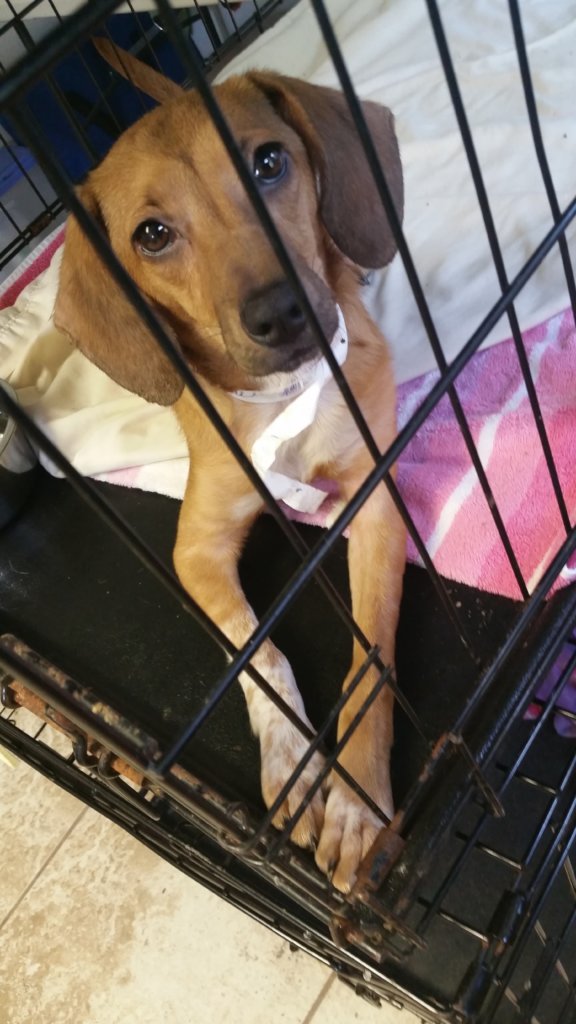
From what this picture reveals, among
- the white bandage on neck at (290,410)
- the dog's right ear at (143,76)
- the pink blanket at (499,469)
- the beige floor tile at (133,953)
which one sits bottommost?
the beige floor tile at (133,953)

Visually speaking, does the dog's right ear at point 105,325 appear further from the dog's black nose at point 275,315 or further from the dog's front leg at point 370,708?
the dog's front leg at point 370,708

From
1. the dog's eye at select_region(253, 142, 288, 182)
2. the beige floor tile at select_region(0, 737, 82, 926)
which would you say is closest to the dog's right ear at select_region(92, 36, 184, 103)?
the dog's eye at select_region(253, 142, 288, 182)

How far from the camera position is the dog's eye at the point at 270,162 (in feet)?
3.96

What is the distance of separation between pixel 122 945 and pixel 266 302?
1.38 meters

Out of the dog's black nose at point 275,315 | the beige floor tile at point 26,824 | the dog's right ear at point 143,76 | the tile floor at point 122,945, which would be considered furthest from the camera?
the dog's right ear at point 143,76

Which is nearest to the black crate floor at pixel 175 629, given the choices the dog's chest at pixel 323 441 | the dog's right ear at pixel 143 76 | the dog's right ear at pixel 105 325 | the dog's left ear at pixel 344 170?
the dog's chest at pixel 323 441

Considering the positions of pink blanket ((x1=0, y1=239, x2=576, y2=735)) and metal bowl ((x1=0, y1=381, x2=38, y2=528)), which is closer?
pink blanket ((x1=0, y1=239, x2=576, y2=735))

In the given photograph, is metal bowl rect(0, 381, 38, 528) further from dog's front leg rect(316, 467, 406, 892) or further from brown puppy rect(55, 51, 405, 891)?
dog's front leg rect(316, 467, 406, 892)

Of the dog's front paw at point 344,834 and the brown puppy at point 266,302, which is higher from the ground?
the brown puppy at point 266,302

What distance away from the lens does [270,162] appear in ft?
4.00

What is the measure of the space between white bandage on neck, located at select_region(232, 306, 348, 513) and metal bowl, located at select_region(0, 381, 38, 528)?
0.73 m

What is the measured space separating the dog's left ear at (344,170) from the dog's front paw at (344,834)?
0.80m

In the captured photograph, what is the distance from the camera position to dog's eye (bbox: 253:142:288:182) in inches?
47.6

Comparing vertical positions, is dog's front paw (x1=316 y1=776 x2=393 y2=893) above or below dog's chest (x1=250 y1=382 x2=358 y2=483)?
below
